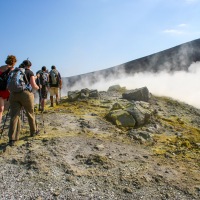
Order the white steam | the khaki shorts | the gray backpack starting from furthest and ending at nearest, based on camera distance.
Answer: the white steam, the khaki shorts, the gray backpack

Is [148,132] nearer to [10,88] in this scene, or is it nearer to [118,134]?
[118,134]

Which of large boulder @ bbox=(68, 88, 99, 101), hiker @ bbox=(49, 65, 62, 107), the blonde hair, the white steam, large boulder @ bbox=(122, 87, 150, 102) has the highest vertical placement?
the blonde hair

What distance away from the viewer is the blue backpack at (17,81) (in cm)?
843

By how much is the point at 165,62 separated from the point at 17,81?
2794 inches

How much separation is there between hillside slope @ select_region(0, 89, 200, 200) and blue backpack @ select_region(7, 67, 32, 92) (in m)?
1.67

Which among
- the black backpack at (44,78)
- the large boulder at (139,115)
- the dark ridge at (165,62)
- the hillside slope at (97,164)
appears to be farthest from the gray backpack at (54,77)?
the dark ridge at (165,62)

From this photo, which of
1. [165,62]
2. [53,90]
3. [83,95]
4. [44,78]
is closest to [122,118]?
[44,78]

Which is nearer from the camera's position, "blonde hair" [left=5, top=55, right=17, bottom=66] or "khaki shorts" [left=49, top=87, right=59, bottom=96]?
"blonde hair" [left=5, top=55, right=17, bottom=66]

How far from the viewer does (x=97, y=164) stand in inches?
315

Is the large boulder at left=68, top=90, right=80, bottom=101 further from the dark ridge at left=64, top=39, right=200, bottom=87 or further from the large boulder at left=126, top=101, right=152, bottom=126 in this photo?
A: the dark ridge at left=64, top=39, right=200, bottom=87

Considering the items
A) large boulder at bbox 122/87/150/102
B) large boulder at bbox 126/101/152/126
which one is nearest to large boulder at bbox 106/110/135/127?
large boulder at bbox 126/101/152/126

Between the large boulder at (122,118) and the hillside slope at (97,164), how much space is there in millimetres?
389

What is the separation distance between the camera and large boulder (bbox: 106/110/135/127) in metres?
12.1

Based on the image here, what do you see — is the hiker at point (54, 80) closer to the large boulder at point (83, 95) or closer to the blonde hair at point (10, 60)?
the large boulder at point (83, 95)
